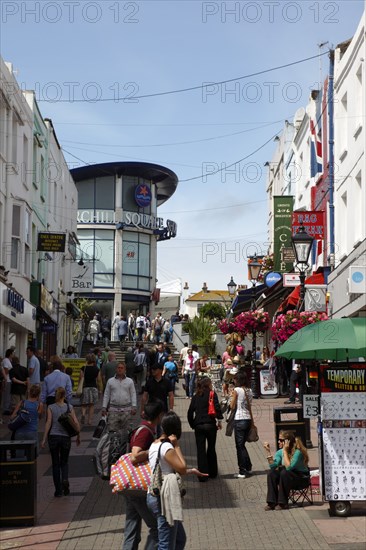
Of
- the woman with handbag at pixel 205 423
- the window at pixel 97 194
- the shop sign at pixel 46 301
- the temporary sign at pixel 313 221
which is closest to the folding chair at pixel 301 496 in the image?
the woman with handbag at pixel 205 423

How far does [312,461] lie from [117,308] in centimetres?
5045

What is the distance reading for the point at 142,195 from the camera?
220 ft

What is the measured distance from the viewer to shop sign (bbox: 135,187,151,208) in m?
66.8

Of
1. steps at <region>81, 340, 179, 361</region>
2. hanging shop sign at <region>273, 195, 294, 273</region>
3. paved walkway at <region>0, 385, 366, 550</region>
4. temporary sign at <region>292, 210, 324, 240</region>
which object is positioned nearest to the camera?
paved walkway at <region>0, 385, 366, 550</region>

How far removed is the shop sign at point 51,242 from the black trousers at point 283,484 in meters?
21.8

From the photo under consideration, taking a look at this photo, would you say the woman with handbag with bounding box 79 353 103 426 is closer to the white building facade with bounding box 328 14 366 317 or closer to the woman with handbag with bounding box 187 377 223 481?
the white building facade with bounding box 328 14 366 317

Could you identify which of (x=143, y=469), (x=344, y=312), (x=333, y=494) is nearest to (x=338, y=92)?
(x=344, y=312)

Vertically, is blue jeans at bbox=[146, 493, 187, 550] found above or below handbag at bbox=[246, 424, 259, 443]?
below

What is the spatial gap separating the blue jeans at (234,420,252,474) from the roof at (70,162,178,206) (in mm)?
52020

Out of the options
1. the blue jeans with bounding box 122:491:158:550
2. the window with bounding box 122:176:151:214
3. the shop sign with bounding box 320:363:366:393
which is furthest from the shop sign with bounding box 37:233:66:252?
the window with bounding box 122:176:151:214

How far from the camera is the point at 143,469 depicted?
856cm

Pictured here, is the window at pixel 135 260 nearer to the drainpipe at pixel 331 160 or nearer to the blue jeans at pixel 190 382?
the blue jeans at pixel 190 382

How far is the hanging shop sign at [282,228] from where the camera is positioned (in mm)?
32531

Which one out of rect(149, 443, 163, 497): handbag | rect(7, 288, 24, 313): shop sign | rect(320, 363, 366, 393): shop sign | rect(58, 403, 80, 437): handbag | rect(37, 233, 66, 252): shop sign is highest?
rect(37, 233, 66, 252): shop sign
